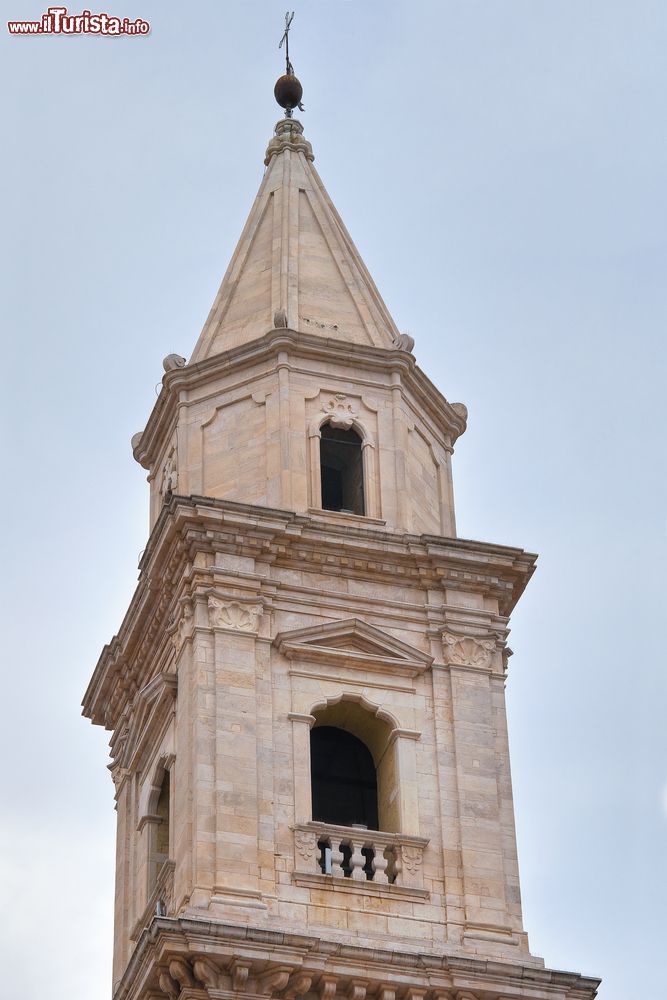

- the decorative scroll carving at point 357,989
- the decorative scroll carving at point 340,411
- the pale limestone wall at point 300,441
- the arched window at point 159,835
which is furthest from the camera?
the decorative scroll carving at point 340,411

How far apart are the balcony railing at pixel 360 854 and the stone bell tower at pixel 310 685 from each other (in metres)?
0.04

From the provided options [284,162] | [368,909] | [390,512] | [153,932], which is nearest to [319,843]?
[368,909]

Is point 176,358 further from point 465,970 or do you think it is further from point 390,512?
point 465,970

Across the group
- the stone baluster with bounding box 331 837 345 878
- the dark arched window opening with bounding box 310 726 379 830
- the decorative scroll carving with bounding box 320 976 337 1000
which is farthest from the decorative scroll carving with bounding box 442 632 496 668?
the decorative scroll carving with bounding box 320 976 337 1000

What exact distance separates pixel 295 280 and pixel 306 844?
11944 millimetres

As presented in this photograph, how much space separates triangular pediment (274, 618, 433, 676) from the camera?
3847cm

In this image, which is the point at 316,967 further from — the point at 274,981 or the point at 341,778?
the point at 341,778

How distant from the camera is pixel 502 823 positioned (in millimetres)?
37781

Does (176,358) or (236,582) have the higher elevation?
(176,358)

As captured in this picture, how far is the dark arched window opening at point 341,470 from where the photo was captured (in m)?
42.3

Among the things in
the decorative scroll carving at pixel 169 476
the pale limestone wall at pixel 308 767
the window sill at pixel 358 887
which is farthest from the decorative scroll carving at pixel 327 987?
the decorative scroll carving at pixel 169 476

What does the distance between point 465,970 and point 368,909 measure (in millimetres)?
1783

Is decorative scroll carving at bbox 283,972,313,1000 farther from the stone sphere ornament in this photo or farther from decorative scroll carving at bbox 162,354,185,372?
the stone sphere ornament

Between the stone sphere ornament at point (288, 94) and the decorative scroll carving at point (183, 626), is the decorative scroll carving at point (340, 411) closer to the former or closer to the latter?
the decorative scroll carving at point (183, 626)
